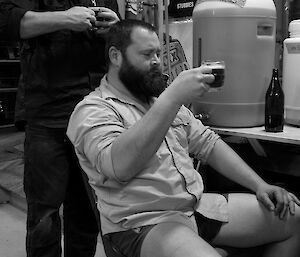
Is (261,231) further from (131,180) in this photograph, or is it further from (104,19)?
(104,19)

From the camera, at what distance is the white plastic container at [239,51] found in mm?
1632

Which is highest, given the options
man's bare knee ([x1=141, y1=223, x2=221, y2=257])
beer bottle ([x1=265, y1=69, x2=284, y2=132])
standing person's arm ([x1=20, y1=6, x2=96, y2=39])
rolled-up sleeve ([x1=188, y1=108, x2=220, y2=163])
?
standing person's arm ([x1=20, y1=6, x2=96, y2=39])

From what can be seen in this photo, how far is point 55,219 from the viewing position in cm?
164

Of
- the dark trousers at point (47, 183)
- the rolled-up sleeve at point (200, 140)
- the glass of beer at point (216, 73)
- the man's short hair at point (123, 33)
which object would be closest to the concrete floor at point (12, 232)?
the dark trousers at point (47, 183)

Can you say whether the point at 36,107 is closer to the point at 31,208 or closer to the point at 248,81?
the point at 31,208

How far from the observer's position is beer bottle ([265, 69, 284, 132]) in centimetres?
161

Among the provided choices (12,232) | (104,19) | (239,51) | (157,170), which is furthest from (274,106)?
(12,232)

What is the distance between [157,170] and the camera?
4.25ft

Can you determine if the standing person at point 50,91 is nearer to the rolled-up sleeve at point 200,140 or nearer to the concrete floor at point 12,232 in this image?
the rolled-up sleeve at point 200,140

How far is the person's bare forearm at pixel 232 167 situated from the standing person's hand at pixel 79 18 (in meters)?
0.65

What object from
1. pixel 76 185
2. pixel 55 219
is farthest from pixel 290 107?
pixel 55 219

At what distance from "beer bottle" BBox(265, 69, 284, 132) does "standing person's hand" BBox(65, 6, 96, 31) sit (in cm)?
77

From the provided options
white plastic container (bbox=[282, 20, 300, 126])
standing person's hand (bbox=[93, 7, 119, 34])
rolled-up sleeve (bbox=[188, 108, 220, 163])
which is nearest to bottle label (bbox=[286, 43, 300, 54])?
white plastic container (bbox=[282, 20, 300, 126])

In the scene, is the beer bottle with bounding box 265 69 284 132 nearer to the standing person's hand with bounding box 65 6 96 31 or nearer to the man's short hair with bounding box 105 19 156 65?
the man's short hair with bounding box 105 19 156 65
